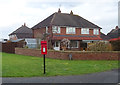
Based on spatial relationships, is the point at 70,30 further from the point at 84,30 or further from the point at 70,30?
the point at 84,30

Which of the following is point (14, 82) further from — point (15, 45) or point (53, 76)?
point (15, 45)

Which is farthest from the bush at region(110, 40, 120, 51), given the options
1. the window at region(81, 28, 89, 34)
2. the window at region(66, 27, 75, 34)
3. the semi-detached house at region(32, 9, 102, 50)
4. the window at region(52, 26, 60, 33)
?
the window at region(81, 28, 89, 34)

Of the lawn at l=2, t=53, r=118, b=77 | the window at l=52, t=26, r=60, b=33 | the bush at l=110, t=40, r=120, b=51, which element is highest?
the window at l=52, t=26, r=60, b=33

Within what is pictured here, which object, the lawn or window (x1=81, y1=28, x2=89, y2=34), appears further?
window (x1=81, y1=28, x2=89, y2=34)

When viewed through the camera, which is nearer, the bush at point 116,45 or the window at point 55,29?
the bush at point 116,45

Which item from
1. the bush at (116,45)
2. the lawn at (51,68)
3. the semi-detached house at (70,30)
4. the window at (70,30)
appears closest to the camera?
the lawn at (51,68)

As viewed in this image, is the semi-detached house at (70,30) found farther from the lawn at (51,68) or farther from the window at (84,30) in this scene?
the lawn at (51,68)

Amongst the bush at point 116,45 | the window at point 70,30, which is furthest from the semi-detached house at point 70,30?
the bush at point 116,45

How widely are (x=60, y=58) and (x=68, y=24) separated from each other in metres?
18.5

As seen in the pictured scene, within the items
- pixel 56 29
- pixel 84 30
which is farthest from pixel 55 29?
pixel 84 30

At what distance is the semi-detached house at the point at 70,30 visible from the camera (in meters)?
33.9

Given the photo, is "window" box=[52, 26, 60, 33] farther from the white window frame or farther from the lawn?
the lawn

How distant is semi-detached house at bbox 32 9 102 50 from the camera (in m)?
33.9

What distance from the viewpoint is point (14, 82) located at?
7664mm
